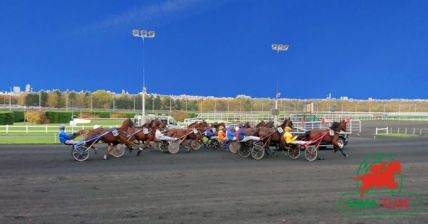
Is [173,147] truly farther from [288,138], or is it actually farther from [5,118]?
[5,118]

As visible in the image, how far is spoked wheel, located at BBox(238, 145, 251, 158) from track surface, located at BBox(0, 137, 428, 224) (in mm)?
2286

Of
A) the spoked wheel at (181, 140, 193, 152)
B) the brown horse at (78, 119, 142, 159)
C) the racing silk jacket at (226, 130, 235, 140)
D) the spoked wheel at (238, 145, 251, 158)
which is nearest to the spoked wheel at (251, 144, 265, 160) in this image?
the spoked wheel at (238, 145, 251, 158)

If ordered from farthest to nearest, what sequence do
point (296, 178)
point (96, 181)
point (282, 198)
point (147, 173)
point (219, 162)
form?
point (219, 162)
point (147, 173)
point (296, 178)
point (96, 181)
point (282, 198)

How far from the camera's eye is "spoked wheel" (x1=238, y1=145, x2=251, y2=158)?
63.5ft

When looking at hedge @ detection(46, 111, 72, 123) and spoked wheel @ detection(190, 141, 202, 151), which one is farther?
hedge @ detection(46, 111, 72, 123)

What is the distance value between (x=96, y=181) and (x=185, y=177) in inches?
92.3

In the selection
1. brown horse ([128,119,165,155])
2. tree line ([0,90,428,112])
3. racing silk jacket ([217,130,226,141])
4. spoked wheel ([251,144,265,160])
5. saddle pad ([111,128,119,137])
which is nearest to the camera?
saddle pad ([111,128,119,137])

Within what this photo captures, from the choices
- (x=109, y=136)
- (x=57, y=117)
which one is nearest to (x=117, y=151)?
(x=109, y=136)

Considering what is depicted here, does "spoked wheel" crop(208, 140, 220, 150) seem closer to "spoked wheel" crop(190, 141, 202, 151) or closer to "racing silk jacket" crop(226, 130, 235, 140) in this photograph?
"spoked wheel" crop(190, 141, 202, 151)

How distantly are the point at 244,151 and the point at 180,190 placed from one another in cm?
951

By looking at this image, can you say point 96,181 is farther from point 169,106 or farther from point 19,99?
point 19,99

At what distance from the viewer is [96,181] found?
11688mm

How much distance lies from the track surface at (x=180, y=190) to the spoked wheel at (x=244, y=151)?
229 cm

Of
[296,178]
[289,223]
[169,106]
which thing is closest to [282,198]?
[289,223]
